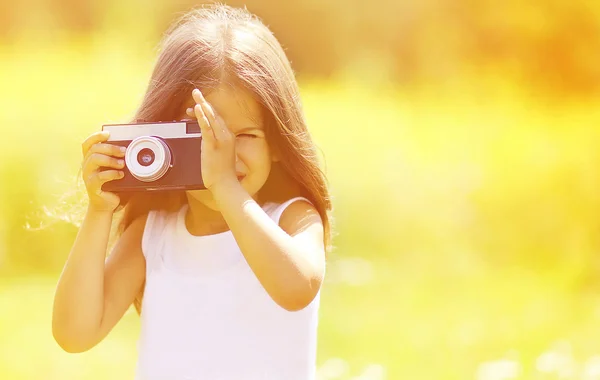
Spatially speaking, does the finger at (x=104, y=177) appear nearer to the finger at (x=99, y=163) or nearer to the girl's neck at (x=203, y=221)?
the finger at (x=99, y=163)

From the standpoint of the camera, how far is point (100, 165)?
1449 millimetres

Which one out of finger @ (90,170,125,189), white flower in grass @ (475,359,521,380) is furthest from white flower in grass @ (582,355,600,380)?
finger @ (90,170,125,189)

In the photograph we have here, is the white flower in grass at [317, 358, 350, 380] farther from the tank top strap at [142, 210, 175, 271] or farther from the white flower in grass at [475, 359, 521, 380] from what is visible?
the tank top strap at [142, 210, 175, 271]

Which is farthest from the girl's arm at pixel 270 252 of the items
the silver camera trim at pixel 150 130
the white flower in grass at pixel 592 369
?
the white flower in grass at pixel 592 369

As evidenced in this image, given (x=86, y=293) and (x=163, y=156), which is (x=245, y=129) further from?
(x=86, y=293)

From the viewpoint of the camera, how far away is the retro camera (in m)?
1.42

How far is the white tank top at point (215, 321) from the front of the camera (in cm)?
151

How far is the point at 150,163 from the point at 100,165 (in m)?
0.09

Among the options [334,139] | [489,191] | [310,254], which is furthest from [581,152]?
[310,254]

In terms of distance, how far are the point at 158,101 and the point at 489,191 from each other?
2.56 m

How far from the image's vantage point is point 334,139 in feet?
13.6

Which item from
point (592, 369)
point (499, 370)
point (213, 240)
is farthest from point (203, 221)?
point (592, 369)

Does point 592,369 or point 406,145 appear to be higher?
point 406,145

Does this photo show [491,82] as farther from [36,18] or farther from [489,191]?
[36,18]
